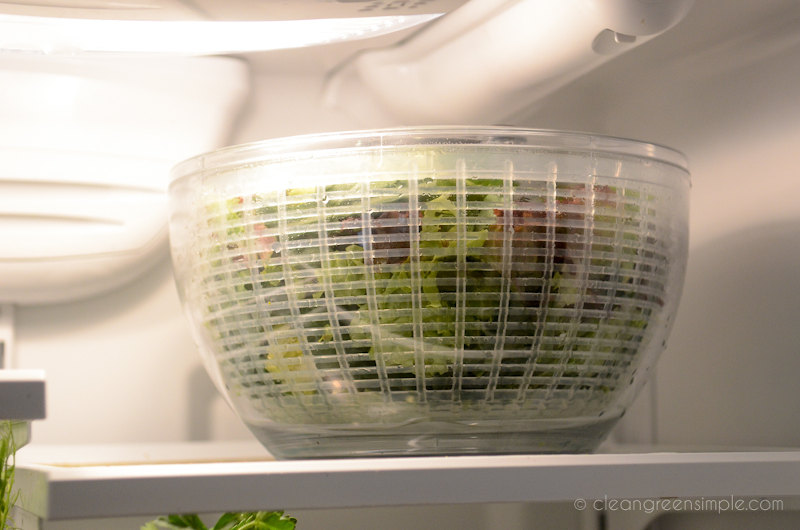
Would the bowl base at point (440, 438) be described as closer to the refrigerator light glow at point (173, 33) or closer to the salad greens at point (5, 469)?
the salad greens at point (5, 469)

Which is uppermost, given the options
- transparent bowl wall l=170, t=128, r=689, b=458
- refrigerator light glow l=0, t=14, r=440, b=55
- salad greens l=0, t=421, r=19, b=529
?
refrigerator light glow l=0, t=14, r=440, b=55

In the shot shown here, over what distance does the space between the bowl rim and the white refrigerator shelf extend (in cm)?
18

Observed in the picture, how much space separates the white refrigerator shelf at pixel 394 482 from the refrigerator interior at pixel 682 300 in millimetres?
223

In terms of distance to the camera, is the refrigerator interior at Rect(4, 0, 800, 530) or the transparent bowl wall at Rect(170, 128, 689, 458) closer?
the transparent bowl wall at Rect(170, 128, 689, 458)

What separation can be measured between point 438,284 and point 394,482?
0.13 metres

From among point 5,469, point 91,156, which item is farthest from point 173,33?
point 5,469

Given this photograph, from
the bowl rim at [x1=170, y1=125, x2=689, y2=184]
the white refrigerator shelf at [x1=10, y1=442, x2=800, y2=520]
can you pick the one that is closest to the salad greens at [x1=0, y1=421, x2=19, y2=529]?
the white refrigerator shelf at [x1=10, y1=442, x2=800, y2=520]

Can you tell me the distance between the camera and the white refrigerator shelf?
0.36 meters

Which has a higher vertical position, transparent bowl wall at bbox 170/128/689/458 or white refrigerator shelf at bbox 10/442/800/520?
transparent bowl wall at bbox 170/128/689/458

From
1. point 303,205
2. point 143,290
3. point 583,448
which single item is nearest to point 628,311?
point 583,448

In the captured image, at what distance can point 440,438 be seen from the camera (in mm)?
499

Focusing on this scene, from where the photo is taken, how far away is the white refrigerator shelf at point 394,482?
364 millimetres

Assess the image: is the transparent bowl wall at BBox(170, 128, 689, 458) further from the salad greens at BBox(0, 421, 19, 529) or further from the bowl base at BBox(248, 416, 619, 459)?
the salad greens at BBox(0, 421, 19, 529)

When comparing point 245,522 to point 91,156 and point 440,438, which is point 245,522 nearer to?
point 440,438
